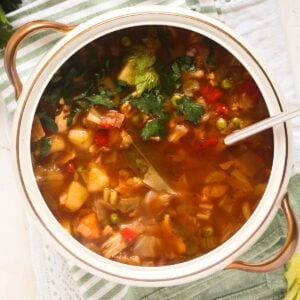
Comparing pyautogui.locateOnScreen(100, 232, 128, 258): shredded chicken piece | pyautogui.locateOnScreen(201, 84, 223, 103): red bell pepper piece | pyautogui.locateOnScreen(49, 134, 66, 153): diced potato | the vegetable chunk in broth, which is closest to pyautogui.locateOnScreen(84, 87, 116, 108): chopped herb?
the vegetable chunk in broth

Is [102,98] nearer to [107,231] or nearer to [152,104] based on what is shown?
[152,104]

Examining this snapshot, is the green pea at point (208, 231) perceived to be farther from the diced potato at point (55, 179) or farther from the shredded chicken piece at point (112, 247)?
the diced potato at point (55, 179)

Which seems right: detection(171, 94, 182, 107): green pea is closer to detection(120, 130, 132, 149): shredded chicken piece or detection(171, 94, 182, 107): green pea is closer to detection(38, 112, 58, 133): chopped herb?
detection(120, 130, 132, 149): shredded chicken piece

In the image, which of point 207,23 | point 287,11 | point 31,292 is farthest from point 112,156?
point 287,11

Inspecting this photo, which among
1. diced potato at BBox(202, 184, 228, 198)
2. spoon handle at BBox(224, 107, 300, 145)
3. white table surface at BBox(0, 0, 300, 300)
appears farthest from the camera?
white table surface at BBox(0, 0, 300, 300)

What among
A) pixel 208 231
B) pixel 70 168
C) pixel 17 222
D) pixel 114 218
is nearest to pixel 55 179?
pixel 70 168

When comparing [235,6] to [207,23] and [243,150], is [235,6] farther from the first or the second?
[243,150]
